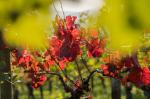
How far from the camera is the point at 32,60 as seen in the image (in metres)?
9.15

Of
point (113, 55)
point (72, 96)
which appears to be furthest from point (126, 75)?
point (72, 96)

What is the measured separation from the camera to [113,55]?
901 centimetres

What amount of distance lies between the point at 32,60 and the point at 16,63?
0.35 meters

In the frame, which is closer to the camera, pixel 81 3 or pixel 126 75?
pixel 81 3

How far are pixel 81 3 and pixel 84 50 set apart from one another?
8.55 meters

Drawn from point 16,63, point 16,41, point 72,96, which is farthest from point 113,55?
point 16,41

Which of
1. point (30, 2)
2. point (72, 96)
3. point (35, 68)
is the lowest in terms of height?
point (72, 96)

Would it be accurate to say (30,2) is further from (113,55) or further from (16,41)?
(113,55)

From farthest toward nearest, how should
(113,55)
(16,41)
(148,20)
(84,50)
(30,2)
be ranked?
(84,50)
(113,55)
(16,41)
(30,2)
(148,20)

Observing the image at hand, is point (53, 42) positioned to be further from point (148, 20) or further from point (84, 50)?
point (148, 20)

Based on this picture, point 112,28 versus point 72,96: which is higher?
point 112,28

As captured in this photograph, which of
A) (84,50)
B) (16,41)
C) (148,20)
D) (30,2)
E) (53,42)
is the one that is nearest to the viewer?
(148,20)

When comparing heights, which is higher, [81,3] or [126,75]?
[81,3]

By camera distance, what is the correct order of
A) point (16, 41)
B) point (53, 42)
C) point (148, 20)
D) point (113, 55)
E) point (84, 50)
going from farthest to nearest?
point (84, 50) < point (113, 55) < point (53, 42) < point (16, 41) < point (148, 20)
